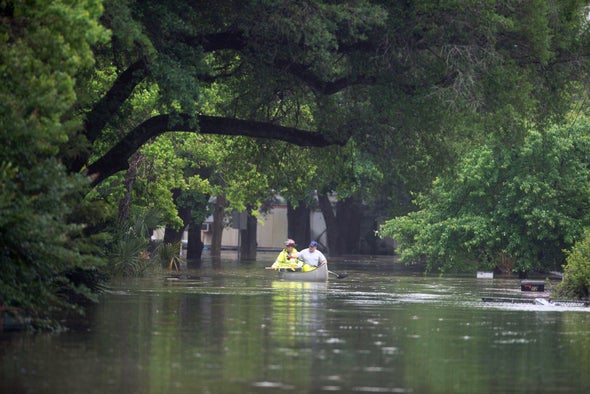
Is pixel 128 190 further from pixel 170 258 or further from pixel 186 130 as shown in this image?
pixel 186 130

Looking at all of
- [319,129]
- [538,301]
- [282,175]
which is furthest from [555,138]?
[538,301]

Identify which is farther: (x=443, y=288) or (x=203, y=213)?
(x=203, y=213)

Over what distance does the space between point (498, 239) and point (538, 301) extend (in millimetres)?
23597

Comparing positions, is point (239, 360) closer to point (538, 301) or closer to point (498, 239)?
point (538, 301)

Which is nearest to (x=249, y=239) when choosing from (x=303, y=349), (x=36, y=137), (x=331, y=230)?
(x=331, y=230)

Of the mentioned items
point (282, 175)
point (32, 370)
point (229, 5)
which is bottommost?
point (32, 370)

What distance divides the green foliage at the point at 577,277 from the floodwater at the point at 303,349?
8.87ft

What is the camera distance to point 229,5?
30.3 meters

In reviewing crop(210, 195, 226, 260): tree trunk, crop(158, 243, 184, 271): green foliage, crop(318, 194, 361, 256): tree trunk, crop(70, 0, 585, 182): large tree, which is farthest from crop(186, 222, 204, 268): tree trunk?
crop(70, 0, 585, 182): large tree

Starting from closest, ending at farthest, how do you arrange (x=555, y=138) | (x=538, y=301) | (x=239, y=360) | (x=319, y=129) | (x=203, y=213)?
(x=239, y=360), (x=538, y=301), (x=319, y=129), (x=555, y=138), (x=203, y=213)

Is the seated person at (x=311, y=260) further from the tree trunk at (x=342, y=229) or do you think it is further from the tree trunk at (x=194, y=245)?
the tree trunk at (x=342, y=229)

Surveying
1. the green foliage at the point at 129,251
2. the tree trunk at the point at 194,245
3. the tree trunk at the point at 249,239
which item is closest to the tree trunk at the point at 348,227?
the tree trunk at the point at 249,239

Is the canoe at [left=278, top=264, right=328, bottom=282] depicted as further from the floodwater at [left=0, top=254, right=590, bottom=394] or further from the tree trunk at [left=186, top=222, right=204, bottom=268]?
the tree trunk at [left=186, top=222, right=204, bottom=268]

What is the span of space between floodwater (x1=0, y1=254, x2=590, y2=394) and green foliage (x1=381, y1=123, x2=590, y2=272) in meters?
24.1
